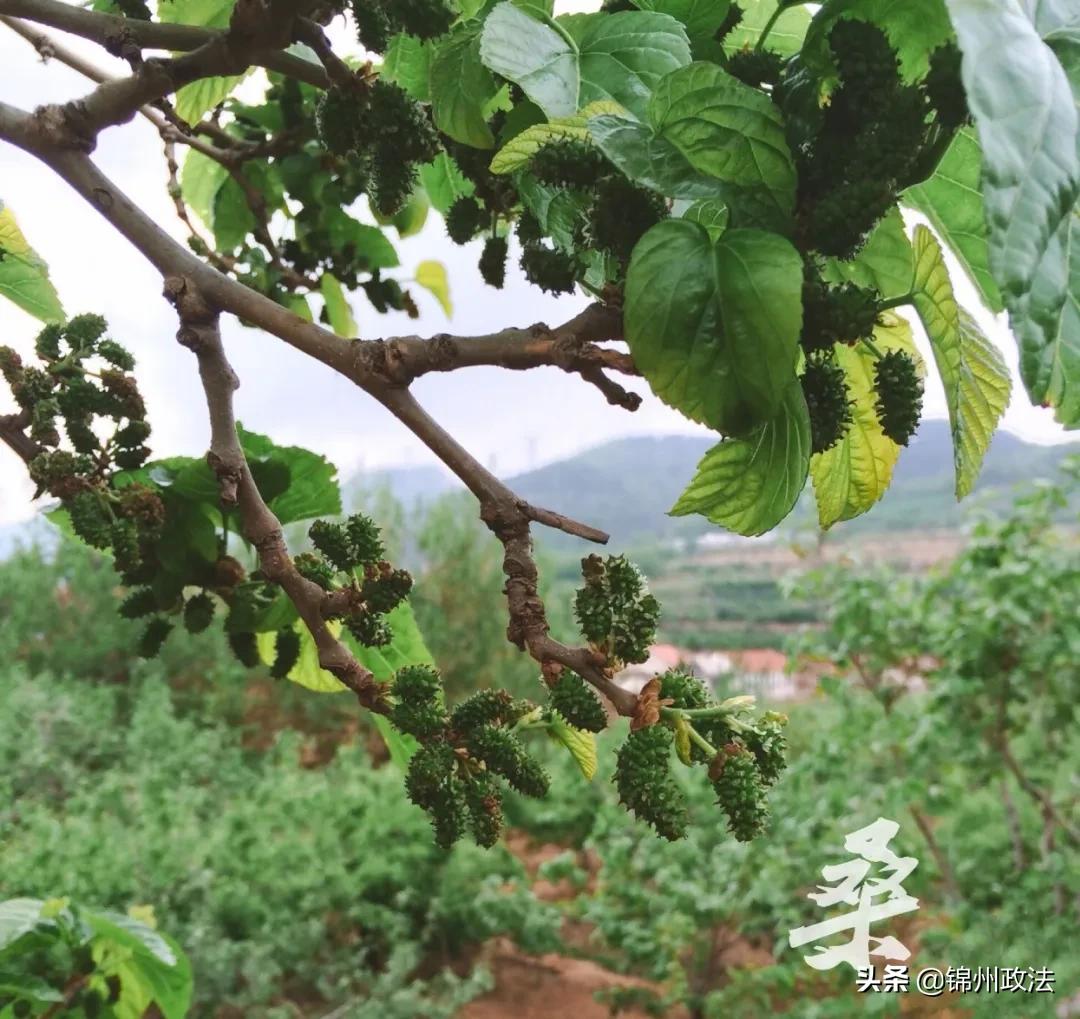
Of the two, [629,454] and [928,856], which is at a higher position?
[629,454]

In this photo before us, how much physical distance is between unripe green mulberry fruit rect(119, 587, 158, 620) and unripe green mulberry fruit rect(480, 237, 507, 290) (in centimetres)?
24

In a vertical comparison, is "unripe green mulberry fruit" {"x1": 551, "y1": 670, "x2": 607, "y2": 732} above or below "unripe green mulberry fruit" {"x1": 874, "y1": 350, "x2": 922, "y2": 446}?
below

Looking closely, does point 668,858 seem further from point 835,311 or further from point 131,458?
point 835,311

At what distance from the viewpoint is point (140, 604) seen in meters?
0.55

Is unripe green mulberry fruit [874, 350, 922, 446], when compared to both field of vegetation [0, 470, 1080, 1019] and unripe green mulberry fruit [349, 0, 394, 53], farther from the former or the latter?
field of vegetation [0, 470, 1080, 1019]

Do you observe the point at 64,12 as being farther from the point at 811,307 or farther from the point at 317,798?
the point at 317,798

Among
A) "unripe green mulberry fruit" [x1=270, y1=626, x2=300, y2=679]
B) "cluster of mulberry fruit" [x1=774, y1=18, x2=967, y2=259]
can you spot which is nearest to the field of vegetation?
"unripe green mulberry fruit" [x1=270, y1=626, x2=300, y2=679]

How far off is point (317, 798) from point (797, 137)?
2124mm

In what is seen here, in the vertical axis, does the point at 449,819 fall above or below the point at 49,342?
below

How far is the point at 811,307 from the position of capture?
1.03 feet

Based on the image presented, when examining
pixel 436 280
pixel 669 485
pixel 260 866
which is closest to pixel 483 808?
pixel 436 280

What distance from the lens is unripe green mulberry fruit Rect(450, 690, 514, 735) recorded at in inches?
15.6

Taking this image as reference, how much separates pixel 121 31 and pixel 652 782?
0.37 metres

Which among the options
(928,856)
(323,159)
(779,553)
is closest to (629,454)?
(779,553)
